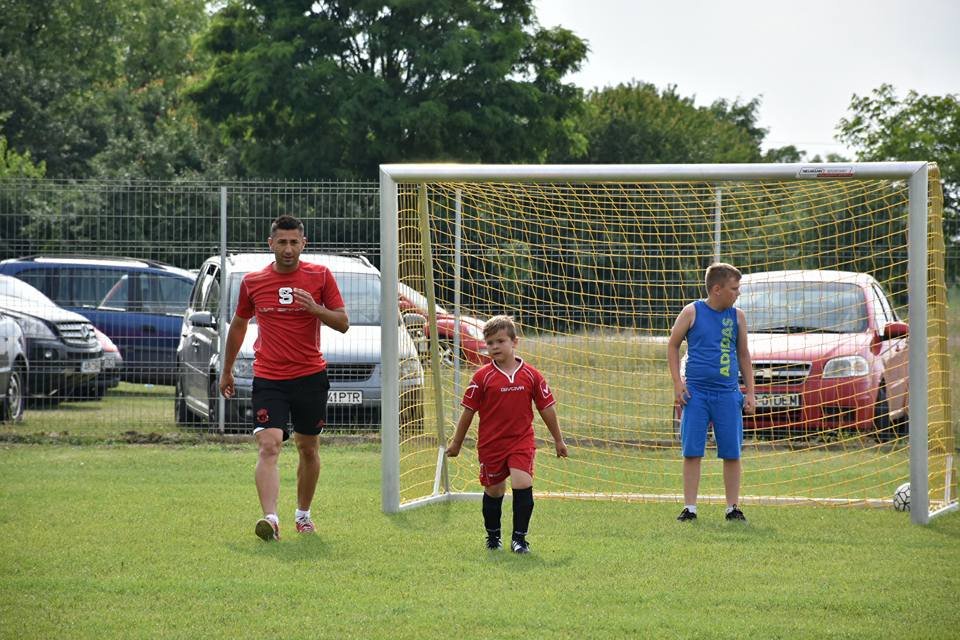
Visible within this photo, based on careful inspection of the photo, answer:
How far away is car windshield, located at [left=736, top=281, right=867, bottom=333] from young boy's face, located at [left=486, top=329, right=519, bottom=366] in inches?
197

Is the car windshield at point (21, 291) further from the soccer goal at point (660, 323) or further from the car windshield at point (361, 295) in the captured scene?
the soccer goal at point (660, 323)

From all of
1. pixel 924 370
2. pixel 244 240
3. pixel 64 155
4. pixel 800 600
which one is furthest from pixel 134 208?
pixel 64 155

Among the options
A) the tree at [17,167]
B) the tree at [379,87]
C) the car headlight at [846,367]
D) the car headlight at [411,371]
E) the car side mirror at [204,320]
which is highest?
the tree at [379,87]

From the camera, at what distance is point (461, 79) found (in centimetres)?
3272

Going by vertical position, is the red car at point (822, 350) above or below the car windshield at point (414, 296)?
below

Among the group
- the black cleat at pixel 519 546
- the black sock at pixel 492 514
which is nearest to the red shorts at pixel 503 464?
the black sock at pixel 492 514

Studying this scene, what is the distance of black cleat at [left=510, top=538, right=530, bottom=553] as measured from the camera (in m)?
→ 7.52

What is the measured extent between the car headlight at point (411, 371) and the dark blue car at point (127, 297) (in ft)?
17.0

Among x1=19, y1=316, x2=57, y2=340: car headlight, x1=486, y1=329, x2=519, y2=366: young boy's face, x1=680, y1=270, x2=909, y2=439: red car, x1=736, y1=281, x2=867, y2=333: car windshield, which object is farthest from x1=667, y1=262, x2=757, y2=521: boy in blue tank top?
x1=19, y1=316, x2=57, y2=340: car headlight

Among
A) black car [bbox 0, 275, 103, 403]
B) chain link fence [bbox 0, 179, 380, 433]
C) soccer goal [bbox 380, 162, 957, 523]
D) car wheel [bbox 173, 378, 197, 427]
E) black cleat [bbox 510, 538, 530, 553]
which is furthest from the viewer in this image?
black car [bbox 0, 275, 103, 403]

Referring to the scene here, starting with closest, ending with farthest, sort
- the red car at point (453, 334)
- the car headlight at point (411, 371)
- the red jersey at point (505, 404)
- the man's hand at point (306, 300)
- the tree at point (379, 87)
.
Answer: the red jersey at point (505, 404) → the man's hand at point (306, 300) → the car headlight at point (411, 371) → the red car at point (453, 334) → the tree at point (379, 87)

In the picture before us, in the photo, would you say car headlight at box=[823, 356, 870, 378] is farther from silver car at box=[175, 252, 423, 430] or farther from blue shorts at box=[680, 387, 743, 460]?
silver car at box=[175, 252, 423, 430]

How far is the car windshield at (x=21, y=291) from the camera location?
1494 cm

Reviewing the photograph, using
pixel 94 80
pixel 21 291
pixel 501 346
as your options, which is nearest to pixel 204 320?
pixel 21 291
